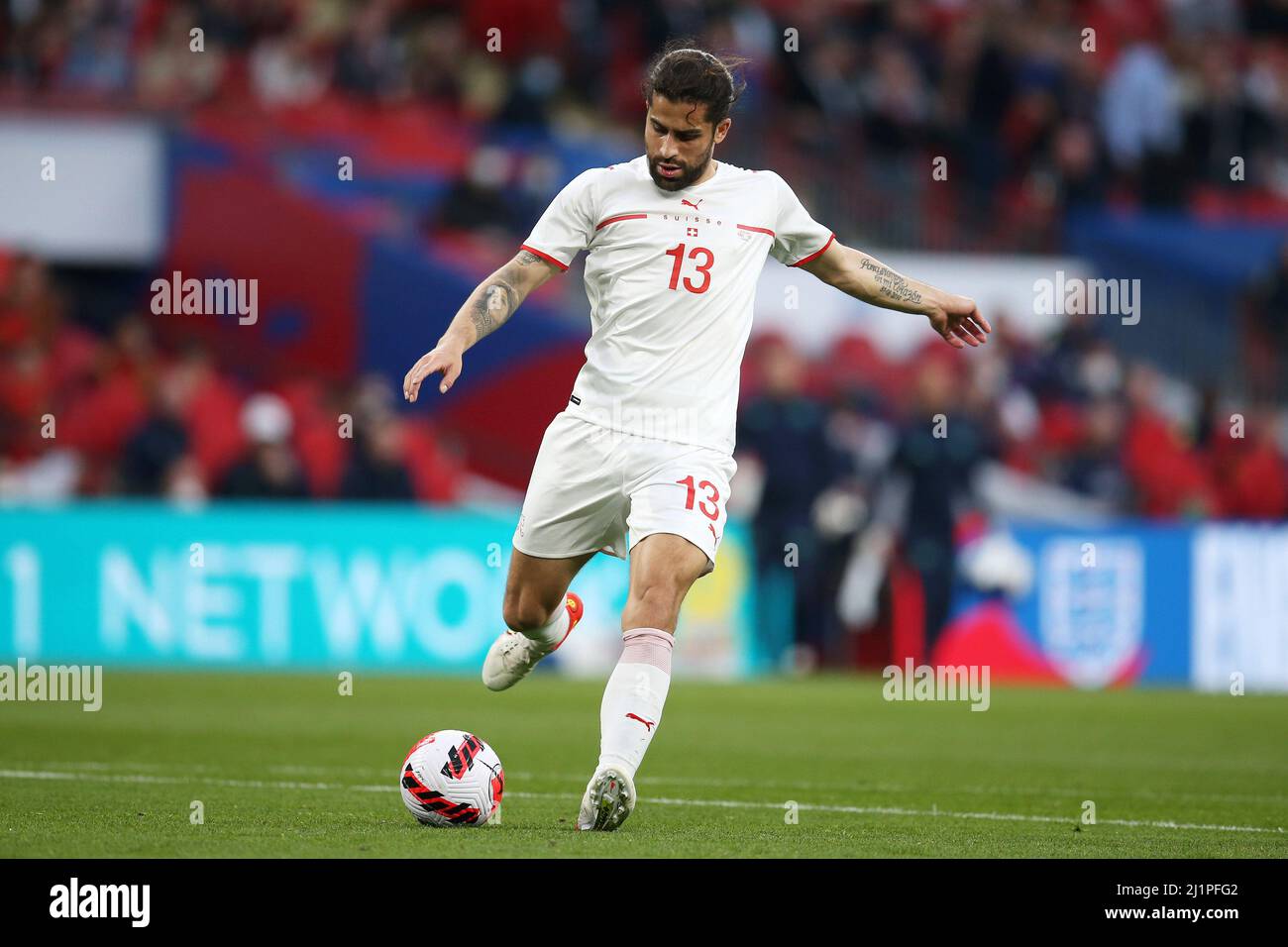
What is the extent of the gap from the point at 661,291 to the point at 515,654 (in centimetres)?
179

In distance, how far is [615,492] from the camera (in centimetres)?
750

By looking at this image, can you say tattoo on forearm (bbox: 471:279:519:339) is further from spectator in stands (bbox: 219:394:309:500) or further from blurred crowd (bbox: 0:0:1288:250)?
blurred crowd (bbox: 0:0:1288:250)

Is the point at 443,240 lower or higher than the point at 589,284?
higher

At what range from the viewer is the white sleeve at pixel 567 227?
7.52 metres

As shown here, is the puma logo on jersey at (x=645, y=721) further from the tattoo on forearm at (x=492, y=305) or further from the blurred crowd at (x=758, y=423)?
the blurred crowd at (x=758, y=423)

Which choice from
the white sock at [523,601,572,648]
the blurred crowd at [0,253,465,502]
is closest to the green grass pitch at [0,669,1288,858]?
the white sock at [523,601,572,648]

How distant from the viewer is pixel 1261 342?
23.5 meters

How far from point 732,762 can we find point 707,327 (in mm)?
3304

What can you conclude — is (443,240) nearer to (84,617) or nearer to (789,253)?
(84,617)

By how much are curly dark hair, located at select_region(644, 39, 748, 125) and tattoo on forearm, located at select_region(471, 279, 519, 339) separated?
0.83m

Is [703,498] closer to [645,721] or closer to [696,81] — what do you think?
[645,721]

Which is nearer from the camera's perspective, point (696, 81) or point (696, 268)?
point (696, 81)

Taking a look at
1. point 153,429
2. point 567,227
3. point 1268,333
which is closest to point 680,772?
point 567,227
